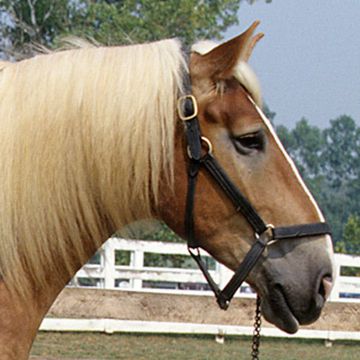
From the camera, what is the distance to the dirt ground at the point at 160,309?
6.45m

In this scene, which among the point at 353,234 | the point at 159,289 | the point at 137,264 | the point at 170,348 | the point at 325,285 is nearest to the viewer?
the point at 325,285

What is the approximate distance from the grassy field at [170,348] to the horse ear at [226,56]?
5709 mm

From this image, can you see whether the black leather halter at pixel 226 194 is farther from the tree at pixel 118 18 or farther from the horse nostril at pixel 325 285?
the tree at pixel 118 18

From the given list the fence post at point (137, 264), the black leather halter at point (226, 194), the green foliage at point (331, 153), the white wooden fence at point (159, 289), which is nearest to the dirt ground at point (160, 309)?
the white wooden fence at point (159, 289)

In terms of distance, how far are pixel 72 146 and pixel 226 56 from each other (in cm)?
54

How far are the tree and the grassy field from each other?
794 centimetres

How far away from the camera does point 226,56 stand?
7.88ft

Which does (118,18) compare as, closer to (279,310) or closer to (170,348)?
(170,348)

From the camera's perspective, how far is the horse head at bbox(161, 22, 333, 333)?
7.77 feet

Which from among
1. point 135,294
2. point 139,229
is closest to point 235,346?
point 135,294

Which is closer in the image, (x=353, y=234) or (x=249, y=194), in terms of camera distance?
(x=249, y=194)

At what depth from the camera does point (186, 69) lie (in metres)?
2.45

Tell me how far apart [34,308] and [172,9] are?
16532 millimetres

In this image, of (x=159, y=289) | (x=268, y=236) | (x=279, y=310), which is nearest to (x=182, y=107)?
(x=268, y=236)
